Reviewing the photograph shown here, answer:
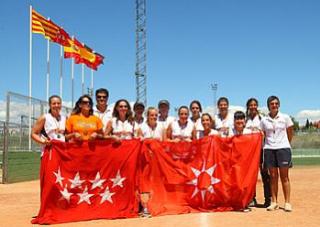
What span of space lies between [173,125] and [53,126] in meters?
2.35

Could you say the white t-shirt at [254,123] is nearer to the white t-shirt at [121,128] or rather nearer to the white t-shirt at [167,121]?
the white t-shirt at [167,121]

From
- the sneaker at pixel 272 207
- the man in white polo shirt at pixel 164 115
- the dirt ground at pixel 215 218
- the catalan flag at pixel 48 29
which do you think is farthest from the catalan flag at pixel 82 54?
the sneaker at pixel 272 207

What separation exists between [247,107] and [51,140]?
13.0 feet

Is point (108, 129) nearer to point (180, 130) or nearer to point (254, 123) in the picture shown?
point (180, 130)

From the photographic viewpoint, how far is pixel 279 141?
994 cm

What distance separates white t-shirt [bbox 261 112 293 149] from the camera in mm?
9898

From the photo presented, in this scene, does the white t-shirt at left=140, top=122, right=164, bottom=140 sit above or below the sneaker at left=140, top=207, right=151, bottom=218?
above

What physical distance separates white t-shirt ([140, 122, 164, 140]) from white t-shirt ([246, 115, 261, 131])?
6.08 ft

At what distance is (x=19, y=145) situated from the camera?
20.1 m

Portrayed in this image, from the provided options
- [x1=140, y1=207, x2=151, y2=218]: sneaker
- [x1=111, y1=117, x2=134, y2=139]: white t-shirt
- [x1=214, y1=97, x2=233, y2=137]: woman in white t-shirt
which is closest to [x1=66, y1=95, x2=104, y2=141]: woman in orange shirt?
[x1=111, y1=117, x2=134, y2=139]: white t-shirt

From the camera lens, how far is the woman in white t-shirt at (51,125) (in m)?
9.25

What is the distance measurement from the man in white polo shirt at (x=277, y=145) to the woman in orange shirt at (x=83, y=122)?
3.30 meters

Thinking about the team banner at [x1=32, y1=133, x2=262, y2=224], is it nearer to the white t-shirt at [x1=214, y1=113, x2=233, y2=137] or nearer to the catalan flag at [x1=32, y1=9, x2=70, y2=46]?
the white t-shirt at [x1=214, y1=113, x2=233, y2=137]

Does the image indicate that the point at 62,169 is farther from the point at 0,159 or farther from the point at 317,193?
the point at 0,159
